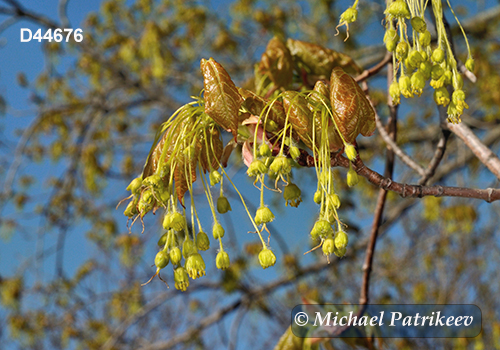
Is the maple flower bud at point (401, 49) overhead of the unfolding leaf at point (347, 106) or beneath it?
overhead

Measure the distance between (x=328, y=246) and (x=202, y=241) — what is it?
0.64 ft

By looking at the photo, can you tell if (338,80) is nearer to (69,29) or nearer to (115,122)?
(69,29)

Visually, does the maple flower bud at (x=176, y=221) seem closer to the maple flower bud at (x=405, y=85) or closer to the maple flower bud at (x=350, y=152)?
the maple flower bud at (x=350, y=152)

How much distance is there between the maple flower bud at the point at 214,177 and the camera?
0.65m

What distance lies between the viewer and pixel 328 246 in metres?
0.60

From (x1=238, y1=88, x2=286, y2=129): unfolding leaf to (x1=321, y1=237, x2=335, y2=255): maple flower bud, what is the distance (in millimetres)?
201

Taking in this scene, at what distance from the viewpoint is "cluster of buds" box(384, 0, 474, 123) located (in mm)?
656

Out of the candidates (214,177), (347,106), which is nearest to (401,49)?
(347,106)

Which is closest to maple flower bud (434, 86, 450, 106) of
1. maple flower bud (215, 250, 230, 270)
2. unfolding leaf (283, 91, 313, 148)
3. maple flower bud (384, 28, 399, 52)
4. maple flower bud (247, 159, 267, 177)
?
maple flower bud (384, 28, 399, 52)

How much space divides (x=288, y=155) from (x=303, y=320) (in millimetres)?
576

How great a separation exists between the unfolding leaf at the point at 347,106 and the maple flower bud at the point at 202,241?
269mm

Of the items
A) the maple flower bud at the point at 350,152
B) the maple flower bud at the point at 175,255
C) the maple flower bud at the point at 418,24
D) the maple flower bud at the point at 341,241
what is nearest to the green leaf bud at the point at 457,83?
the maple flower bud at the point at 418,24

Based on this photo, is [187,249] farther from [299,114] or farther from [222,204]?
[299,114]

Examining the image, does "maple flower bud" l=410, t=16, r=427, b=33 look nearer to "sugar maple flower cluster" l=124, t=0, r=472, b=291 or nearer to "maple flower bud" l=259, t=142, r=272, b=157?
"sugar maple flower cluster" l=124, t=0, r=472, b=291
